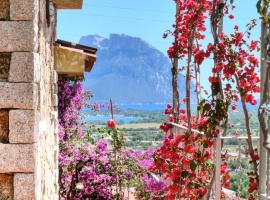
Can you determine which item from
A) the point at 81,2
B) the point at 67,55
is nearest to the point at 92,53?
the point at 67,55

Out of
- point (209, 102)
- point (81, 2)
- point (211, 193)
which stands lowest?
point (211, 193)

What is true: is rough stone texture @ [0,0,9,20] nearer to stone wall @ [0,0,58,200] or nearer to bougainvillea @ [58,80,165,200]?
stone wall @ [0,0,58,200]

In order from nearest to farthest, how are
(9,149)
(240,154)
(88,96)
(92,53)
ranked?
1. (9,149)
2. (240,154)
3. (92,53)
4. (88,96)

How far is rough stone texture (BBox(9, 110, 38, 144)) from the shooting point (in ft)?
11.3

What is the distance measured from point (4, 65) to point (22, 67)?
126mm

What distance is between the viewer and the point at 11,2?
346cm

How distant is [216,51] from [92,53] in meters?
2.66

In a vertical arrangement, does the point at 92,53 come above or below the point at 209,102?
above

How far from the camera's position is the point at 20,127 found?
136 inches

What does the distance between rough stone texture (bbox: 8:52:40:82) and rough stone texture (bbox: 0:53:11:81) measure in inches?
1.2

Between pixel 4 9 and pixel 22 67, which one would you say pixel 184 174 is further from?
pixel 4 9

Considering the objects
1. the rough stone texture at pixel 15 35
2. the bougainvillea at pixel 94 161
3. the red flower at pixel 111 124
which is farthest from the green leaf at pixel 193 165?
the red flower at pixel 111 124

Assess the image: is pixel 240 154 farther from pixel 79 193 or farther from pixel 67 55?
pixel 79 193

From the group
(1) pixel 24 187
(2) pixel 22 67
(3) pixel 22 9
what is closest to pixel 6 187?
(1) pixel 24 187
